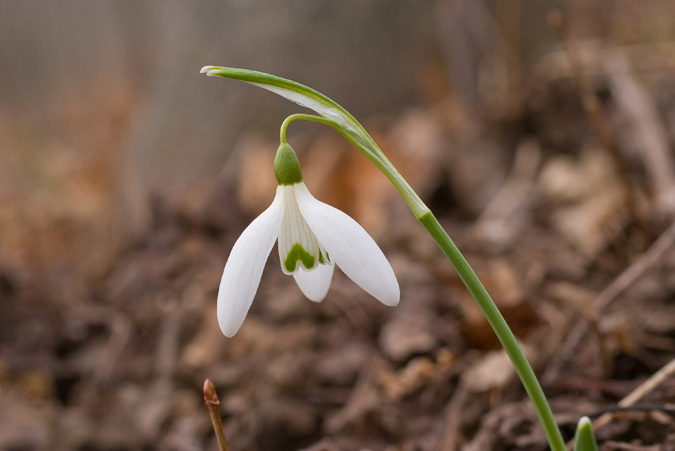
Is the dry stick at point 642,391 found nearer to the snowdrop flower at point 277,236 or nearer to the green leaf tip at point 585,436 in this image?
the green leaf tip at point 585,436

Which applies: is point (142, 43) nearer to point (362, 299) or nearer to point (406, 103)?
point (406, 103)

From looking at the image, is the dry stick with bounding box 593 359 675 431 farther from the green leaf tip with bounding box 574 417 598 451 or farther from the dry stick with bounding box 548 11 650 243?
the dry stick with bounding box 548 11 650 243

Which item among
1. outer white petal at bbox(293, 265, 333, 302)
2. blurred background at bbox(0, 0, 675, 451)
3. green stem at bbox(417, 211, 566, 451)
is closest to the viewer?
green stem at bbox(417, 211, 566, 451)

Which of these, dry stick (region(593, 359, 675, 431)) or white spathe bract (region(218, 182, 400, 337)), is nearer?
white spathe bract (region(218, 182, 400, 337))

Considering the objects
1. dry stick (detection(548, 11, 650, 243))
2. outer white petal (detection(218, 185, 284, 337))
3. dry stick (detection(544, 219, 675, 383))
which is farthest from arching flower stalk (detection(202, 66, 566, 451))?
dry stick (detection(548, 11, 650, 243))

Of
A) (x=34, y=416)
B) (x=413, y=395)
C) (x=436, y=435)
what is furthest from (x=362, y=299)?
(x=34, y=416)

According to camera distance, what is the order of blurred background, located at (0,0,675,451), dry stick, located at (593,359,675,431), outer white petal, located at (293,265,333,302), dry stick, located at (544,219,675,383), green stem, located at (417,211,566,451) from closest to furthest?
green stem, located at (417,211,566,451) → outer white petal, located at (293,265,333,302) → dry stick, located at (593,359,675,431) → dry stick, located at (544,219,675,383) → blurred background, located at (0,0,675,451)
